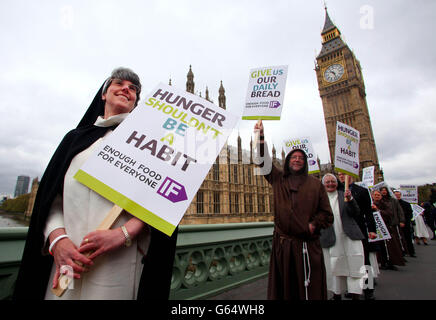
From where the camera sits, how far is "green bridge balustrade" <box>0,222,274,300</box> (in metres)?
1.30

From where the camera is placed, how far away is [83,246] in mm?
Answer: 751

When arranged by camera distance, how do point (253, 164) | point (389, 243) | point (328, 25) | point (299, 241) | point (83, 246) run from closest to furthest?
point (83, 246), point (299, 241), point (389, 243), point (253, 164), point (328, 25)

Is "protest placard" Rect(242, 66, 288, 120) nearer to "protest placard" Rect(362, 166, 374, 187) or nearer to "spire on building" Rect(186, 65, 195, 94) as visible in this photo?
"protest placard" Rect(362, 166, 374, 187)

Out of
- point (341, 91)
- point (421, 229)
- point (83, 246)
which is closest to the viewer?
point (83, 246)

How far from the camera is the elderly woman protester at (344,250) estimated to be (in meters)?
2.53

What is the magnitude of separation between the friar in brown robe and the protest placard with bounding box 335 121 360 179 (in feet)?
3.39

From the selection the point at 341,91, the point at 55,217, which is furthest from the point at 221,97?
the point at 341,91

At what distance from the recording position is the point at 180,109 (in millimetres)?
1074

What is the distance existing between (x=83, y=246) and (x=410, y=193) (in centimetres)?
1071

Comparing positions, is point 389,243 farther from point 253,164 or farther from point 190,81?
point 253,164

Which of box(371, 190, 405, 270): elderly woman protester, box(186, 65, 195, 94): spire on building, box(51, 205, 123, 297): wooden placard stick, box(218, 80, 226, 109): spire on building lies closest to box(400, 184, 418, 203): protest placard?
box(371, 190, 405, 270): elderly woman protester

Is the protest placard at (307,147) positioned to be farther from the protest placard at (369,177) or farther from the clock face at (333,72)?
the clock face at (333,72)

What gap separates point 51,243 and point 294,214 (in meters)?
1.62
